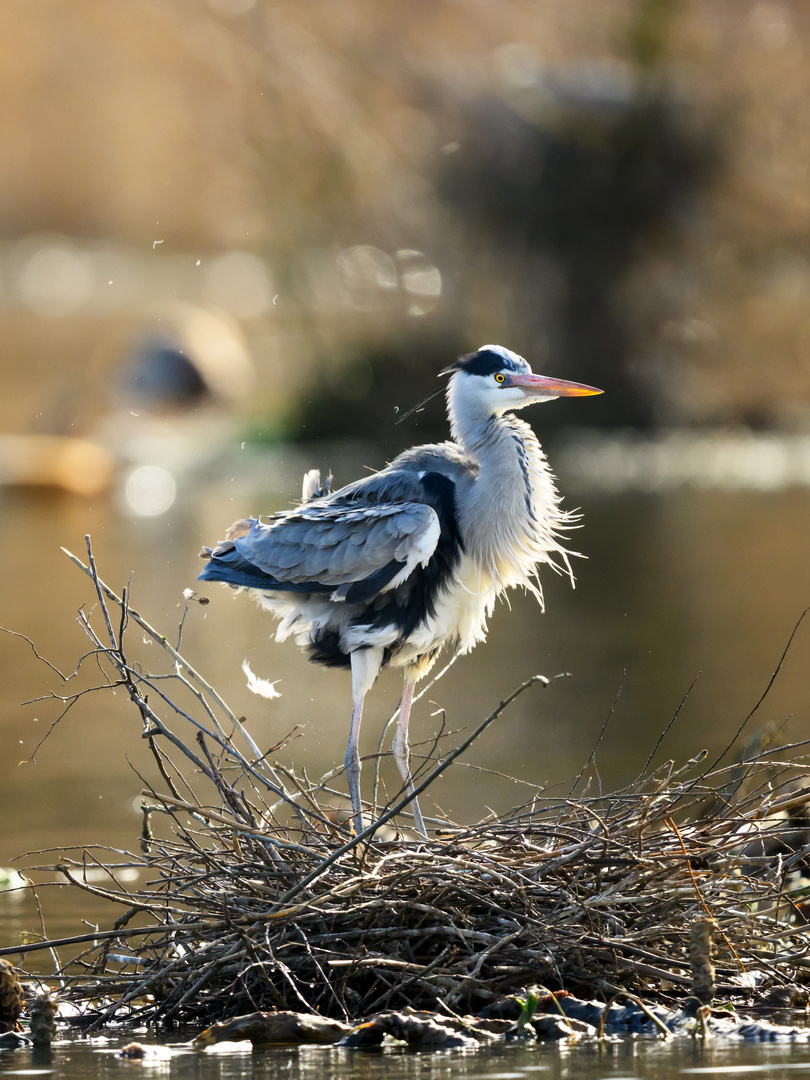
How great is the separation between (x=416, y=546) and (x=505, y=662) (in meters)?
5.71

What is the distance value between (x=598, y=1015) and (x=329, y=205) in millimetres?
17911

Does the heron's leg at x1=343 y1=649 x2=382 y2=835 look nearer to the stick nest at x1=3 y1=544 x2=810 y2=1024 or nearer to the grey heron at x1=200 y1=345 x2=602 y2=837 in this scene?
the grey heron at x1=200 y1=345 x2=602 y2=837

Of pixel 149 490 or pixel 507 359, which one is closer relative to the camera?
pixel 507 359

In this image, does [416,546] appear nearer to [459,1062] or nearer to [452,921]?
[452,921]

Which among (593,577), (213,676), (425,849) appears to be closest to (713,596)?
(593,577)

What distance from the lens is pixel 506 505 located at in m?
6.24

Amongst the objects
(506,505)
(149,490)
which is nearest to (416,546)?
(506,505)

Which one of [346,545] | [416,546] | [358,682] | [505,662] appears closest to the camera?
[416,546]

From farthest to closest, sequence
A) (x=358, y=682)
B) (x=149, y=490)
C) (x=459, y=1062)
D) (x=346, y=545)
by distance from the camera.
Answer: (x=149, y=490) < (x=358, y=682) < (x=346, y=545) < (x=459, y=1062)

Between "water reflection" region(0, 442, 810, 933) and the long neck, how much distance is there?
792 millimetres

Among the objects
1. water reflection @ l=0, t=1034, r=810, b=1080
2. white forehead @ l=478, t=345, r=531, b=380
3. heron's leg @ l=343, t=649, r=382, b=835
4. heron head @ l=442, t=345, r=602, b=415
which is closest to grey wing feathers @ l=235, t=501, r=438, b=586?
heron's leg @ l=343, t=649, r=382, b=835

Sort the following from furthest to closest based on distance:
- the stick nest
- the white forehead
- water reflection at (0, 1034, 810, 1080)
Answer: the white forehead, the stick nest, water reflection at (0, 1034, 810, 1080)

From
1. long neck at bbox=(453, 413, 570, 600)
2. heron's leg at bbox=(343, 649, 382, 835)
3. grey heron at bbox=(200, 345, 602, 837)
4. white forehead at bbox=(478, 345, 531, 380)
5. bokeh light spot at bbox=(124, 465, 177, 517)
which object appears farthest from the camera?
bokeh light spot at bbox=(124, 465, 177, 517)

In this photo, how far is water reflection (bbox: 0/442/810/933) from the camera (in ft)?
27.4
